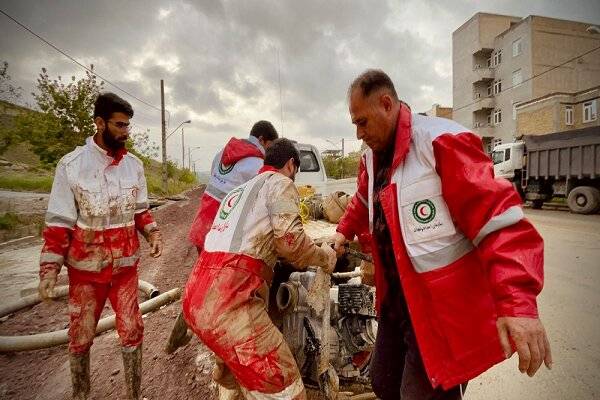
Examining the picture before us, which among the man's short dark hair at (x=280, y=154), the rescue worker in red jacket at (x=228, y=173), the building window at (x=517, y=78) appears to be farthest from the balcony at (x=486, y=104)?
the man's short dark hair at (x=280, y=154)

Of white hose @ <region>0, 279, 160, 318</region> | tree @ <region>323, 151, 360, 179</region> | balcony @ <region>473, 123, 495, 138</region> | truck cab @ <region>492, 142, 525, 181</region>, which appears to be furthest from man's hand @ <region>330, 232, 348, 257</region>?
tree @ <region>323, 151, 360, 179</region>

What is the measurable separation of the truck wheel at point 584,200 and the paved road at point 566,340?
642cm

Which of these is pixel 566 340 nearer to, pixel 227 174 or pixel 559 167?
pixel 227 174

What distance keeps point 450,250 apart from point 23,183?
22.8 meters

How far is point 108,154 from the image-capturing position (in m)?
2.51

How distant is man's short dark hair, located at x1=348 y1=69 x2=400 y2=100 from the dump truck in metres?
11.5

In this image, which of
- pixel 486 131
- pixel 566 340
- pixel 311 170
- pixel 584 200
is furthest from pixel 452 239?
pixel 486 131

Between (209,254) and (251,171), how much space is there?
1.36 m

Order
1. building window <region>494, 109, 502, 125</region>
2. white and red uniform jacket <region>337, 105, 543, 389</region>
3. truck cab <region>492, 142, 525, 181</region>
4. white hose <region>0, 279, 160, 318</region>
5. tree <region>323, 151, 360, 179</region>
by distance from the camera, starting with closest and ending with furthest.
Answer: white and red uniform jacket <region>337, 105, 543, 389</region>
white hose <region>0, 279, 160, 318</region>
truck cab <region>492, 142, 525, 181</region>
building window <region>494, 109, 502, 125</region>
tree <region>323, 151, 360, 179</region>

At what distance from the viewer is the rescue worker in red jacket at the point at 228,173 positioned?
10.2ft

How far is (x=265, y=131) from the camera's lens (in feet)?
11.0

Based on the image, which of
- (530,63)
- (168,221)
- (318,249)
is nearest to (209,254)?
(318,249)

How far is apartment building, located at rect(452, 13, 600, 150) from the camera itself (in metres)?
Result: 26.5

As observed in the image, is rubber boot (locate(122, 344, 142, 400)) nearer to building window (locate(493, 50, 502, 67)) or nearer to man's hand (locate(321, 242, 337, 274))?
man's hand (locate(321, 242, 337, 274))
